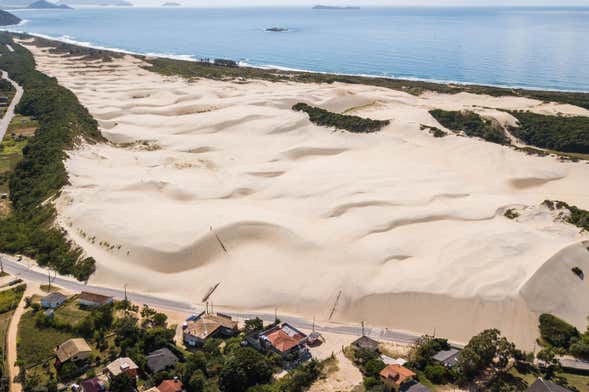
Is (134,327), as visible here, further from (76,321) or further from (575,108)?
(575,108)

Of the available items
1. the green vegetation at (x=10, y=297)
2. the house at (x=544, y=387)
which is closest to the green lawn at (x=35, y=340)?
the green vegetation at (x=10, y=297)

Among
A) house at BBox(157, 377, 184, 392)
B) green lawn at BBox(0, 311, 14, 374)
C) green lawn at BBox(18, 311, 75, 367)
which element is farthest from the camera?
green lawn at BBox(18, 311, 75, 367)

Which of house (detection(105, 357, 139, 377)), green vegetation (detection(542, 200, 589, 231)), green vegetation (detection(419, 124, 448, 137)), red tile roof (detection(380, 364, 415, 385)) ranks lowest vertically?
house (detection(105, 357, 139, 377))

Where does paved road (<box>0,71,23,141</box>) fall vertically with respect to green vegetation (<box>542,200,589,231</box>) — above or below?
below

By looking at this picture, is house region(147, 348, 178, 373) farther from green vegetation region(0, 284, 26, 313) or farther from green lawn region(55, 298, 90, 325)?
green vegetation region(0, 284, 26, 313)

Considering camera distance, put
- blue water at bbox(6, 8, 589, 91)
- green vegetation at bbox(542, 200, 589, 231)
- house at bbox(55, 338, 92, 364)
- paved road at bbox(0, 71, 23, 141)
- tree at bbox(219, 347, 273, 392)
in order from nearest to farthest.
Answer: tree at bbox(219, 347, 273, 392) < house at bbox(55, 338, 92, 364) < green vegetation at bbox(542, 200, 589, 231) < paved road at bbox(0, 71, 23, 141) < blue water at bbox(6, 8, 589, 91)

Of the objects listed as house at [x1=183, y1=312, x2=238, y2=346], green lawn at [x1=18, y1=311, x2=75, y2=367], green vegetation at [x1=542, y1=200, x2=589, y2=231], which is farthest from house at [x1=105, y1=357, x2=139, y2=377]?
green vegetation at [x1=542, y1=200, x2=589, y2=231]

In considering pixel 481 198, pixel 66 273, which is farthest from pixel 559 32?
pixel 66 273

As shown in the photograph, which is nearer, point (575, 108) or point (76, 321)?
point (76, 321)
